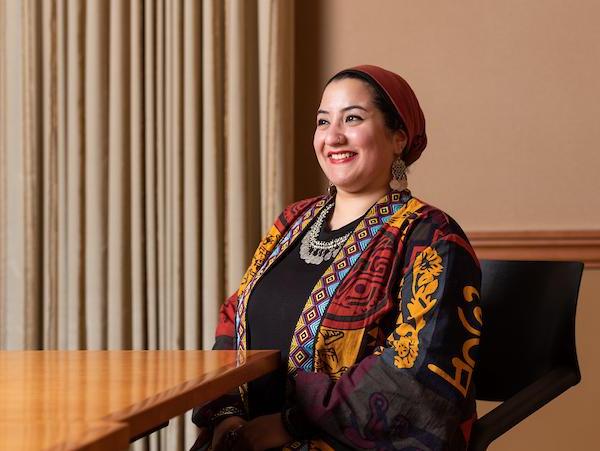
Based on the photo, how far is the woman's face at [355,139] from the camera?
1953 mm

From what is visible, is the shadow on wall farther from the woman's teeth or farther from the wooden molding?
the woman's teeth

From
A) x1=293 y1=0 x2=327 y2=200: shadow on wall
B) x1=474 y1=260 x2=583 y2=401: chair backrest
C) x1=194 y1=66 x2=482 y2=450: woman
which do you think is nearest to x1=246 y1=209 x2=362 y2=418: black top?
x1=194 y1=66 x2=482 y2=450: woman

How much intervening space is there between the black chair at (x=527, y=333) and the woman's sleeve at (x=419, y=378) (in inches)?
4.0

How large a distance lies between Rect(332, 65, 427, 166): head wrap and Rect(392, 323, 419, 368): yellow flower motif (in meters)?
0.50

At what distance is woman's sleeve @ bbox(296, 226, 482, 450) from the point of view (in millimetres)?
1604

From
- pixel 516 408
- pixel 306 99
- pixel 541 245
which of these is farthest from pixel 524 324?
pixel 306 99

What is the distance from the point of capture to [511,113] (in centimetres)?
268

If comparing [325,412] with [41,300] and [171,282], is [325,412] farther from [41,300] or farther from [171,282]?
[41,300]

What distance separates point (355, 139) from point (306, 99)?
3.28 feet

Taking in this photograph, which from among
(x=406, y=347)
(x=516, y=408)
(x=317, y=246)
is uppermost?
(x=317, y=246)

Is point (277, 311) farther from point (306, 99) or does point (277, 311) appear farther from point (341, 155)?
point (306, 99)

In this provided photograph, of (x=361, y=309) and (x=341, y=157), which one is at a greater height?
(x=341, y=157)

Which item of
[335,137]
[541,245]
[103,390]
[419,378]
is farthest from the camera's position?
[541,245]

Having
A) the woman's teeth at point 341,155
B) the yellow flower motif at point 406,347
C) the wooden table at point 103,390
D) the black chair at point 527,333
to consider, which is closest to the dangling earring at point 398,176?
the woman's teeth at point 341,155
